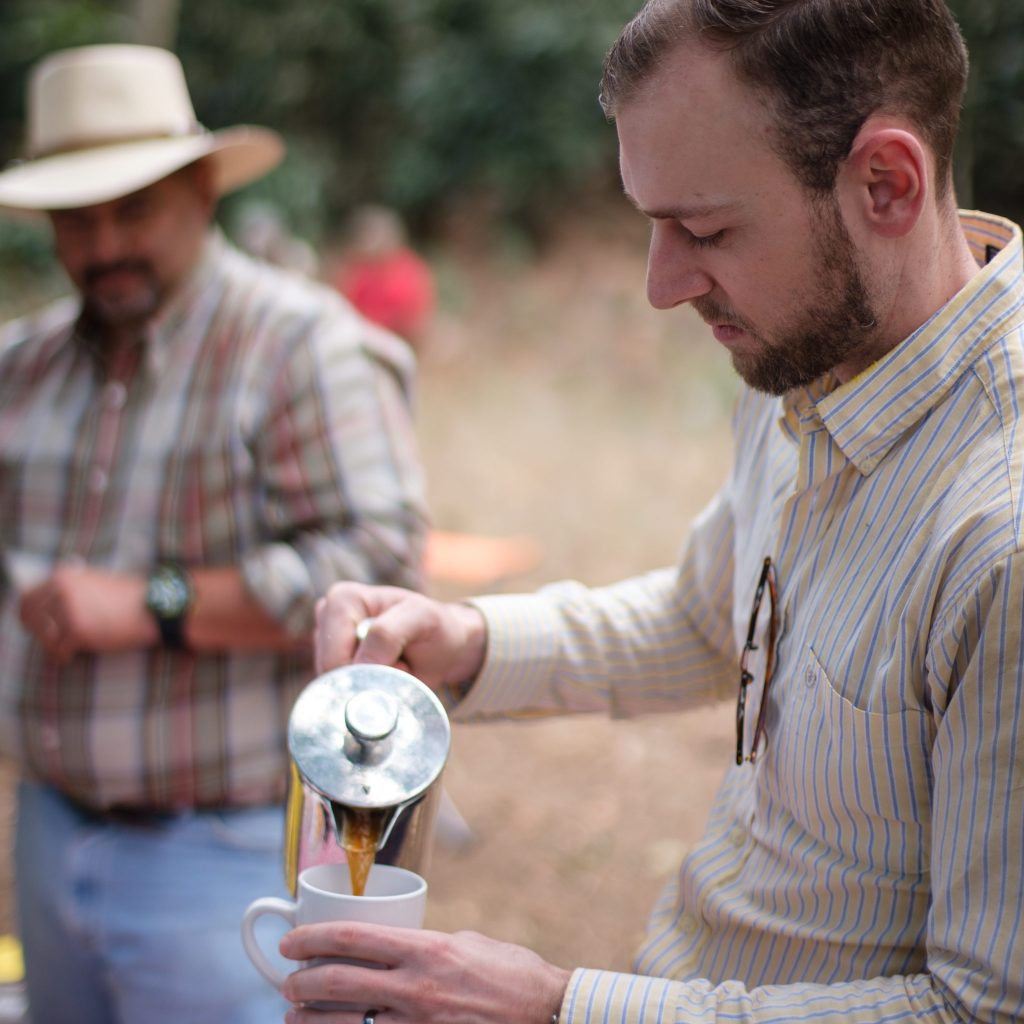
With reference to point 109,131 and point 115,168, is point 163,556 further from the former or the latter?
point 109,131

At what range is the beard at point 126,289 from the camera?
263cm

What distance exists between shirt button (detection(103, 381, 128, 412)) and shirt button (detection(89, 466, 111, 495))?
14 cm

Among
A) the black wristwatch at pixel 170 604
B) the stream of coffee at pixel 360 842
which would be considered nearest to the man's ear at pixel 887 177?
the stream of coffee at pixel 360 842

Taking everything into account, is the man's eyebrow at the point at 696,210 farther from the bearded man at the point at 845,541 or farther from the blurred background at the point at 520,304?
the blurred background at the point at 520,304

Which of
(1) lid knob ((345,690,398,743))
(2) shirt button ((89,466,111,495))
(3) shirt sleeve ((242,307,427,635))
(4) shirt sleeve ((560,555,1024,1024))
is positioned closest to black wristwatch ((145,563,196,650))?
(3) shirt sleeve ((242,307,427,635))

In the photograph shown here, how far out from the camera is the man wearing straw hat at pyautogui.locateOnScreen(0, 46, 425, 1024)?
8.09ft

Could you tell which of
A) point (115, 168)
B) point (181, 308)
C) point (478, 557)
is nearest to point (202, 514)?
point (181, 308)

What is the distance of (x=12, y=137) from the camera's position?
1412cm

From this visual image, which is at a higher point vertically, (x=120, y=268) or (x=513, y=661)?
(x=120, y=268)

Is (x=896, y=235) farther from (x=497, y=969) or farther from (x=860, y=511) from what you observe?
(x=497, y=969)

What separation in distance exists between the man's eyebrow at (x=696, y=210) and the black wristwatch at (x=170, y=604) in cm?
143

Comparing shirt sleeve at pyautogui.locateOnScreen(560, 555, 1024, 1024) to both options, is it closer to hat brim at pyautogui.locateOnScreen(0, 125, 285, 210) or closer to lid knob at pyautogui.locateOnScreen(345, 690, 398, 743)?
lid knob at pyautogui.locateOnScreen(345, 690, 398, 743)

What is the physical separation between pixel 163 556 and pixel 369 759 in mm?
1376

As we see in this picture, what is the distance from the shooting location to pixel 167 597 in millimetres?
2473
